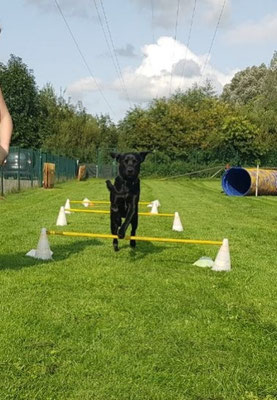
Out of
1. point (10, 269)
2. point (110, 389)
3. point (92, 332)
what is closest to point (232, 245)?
point (10, 269)

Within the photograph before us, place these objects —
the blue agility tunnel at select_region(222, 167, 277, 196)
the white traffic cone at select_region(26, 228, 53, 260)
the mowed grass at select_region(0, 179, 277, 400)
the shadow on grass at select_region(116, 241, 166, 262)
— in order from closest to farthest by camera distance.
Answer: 1. the mowed grass at select_region(0, 179, 277, 400)
2. the white traffic cone at select_region(26, 228, 53, 260)
3. the shadow on grass at select_region(116, 241, 166, 262)
4. the blue agility tunnel at select_region(222, 167, 277, 196)

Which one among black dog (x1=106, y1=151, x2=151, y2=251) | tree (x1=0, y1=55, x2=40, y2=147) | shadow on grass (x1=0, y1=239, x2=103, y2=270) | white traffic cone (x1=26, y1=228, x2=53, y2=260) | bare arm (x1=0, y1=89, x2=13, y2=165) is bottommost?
shadow on grass (x1=0, y1=239, x2=103, y2=270)

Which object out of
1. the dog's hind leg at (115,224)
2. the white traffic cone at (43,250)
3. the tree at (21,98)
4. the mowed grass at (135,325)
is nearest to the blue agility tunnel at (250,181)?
the mowed grass at (135,325)

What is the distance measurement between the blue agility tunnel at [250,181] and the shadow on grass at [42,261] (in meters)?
15.1

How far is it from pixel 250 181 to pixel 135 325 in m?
19.8

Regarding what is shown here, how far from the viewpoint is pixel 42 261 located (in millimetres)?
6055

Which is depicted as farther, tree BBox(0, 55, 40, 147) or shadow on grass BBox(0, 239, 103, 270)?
tree BBox(0, 55, 40, 147)

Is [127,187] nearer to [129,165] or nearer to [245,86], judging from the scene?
[129,165]

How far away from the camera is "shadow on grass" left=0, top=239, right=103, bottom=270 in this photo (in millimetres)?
5844

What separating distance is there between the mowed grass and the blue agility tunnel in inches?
594

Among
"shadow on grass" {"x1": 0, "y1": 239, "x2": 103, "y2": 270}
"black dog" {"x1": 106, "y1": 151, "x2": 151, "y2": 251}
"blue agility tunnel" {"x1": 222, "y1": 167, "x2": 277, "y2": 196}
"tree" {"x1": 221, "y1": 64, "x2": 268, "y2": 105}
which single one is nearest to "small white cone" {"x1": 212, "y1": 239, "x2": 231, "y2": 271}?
"black dog" {"x1": 106, "y1": 151, "x2": 151, "y2": 251}

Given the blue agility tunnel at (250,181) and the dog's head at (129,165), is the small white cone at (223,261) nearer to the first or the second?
the dog's head at (129,165)

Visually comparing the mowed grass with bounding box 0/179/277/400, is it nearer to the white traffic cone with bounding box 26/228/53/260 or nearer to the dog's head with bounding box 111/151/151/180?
the white traffic cone with bounding box 26/228/53/260

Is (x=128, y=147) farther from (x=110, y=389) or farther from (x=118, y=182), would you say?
(x=110, y=389)
